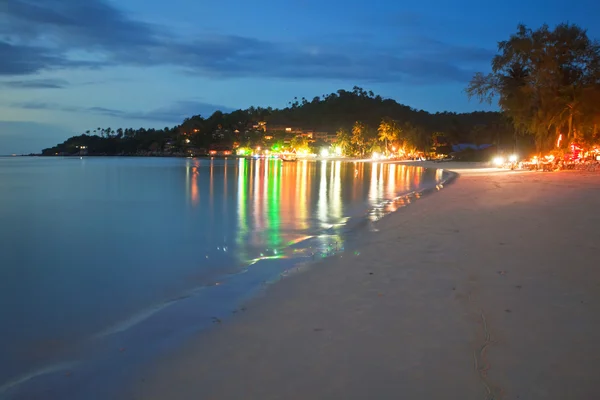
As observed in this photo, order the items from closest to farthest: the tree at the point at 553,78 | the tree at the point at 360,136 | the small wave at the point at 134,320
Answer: the small wave at the point at 134,320
the tree at the point at 553,78
the tree at the point at 360,136

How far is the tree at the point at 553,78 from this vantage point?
98.8 ft

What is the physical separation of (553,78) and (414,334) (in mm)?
31153

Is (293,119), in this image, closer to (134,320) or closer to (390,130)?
(390,130)

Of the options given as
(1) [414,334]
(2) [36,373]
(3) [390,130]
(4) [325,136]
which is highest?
(4) [325,136]

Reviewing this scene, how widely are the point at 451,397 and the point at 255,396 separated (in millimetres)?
1277

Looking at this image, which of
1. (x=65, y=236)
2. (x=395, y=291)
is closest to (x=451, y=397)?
(x=395, y=291)

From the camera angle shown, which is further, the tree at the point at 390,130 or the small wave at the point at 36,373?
the tree at the point at 390,130

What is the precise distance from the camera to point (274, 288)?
614cm

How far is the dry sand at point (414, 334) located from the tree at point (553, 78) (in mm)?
26785

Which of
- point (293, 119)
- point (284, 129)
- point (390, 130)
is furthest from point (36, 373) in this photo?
point (293, 119)

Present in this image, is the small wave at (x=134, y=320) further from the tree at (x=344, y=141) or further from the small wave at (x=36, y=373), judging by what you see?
the tree at (x=344, y=141)

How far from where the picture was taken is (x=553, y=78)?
99.5ft

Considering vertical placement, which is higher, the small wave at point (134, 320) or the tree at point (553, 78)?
the tree at point (553, 78)

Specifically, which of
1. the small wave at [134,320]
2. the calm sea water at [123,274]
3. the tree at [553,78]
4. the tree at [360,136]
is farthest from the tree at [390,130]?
the small wave at [134,320]
